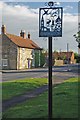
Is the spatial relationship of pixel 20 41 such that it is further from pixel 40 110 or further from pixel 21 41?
pixel 40 110

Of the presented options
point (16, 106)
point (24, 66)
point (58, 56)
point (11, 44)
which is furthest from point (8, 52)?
point (16, 106)

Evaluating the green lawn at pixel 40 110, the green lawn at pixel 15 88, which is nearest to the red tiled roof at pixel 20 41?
A: the green lawn at pixel 15 88

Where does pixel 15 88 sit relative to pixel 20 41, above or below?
below

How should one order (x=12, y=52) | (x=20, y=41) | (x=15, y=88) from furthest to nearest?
(x=20, y=41) → (x=12, y=52) → (x=15, y=88)

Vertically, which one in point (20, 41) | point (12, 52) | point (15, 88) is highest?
point (20, 41)

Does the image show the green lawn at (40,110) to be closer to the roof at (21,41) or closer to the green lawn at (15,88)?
the green lawn at (15,88)

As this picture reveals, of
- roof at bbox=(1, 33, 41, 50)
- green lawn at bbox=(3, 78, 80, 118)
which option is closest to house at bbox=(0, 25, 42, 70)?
roof at bbox=(1, 33, 41, 50)

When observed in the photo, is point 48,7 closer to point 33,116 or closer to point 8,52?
point 33,116

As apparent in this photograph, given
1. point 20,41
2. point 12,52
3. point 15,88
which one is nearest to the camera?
point 15,88

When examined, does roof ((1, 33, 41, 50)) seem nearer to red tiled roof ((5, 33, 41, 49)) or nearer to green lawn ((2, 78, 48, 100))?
red tiled roof ((5, 33, 41, 49))

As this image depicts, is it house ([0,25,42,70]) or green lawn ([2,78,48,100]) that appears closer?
green lawn ([2,78,48,100])

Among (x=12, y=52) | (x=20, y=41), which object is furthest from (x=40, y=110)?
(x=20, y=41)

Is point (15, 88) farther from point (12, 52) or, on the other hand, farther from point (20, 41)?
point (20, 41)

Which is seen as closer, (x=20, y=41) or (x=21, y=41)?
(x=20, y=41)
